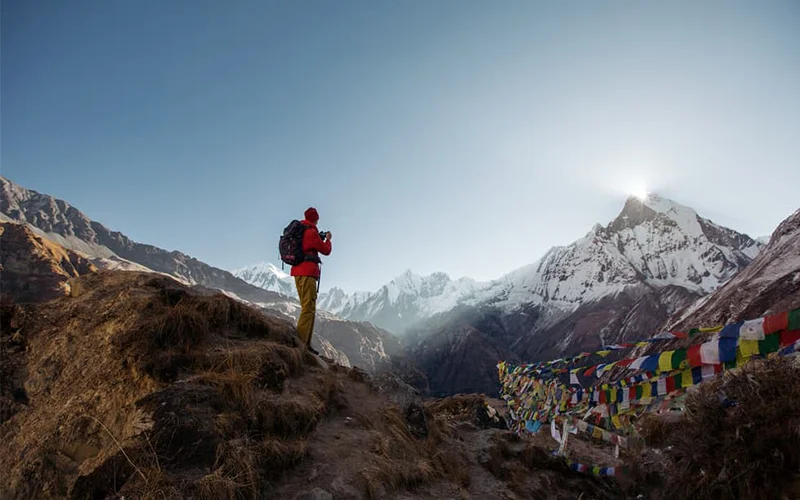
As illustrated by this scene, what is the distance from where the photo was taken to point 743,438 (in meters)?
3.59

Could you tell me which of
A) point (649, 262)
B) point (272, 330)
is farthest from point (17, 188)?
point (649, 262)

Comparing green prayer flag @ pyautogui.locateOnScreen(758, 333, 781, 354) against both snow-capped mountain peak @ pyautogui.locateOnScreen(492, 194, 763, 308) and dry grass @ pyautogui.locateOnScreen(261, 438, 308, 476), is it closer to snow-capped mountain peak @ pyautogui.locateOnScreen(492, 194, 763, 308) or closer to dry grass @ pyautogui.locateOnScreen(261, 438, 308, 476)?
dry grass @ pyautogui.locateOnScreen(261, 438, 308, 476)

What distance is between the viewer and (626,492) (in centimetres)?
582

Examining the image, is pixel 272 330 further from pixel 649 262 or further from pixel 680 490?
pixel 649 262

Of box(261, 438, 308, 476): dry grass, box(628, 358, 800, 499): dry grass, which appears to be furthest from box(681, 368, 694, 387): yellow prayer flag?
box(261, 438, 308, 476): dry grass

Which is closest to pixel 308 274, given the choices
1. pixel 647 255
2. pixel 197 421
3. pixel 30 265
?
pixel 197 421

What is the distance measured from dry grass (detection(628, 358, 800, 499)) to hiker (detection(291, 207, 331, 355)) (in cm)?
639

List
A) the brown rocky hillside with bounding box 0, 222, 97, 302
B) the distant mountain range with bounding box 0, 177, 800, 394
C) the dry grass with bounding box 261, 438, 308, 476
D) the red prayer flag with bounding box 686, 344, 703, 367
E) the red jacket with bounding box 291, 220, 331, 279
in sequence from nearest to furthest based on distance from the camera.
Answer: the dry grass with bounding box 261, 438, 308, 476 < the red prayer flag with bounding box 686, 344, 703, 367 < the red jacket with bounding box 291, 220, 331, 279 < the brown rocky hillside with bounding box 0, 222, 97, 302 < the distant mountain range with bounding box 0, 177, 800, 394

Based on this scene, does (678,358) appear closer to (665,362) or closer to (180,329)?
(665,362)

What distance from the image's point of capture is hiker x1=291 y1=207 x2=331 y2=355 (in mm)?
7762

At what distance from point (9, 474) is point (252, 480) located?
2.71 metres

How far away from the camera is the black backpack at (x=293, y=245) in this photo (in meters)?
7.77

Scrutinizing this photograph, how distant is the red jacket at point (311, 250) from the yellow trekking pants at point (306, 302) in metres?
0.11

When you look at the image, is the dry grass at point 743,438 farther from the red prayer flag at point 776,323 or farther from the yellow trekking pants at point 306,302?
the yellow trekking pants at point 306,302
